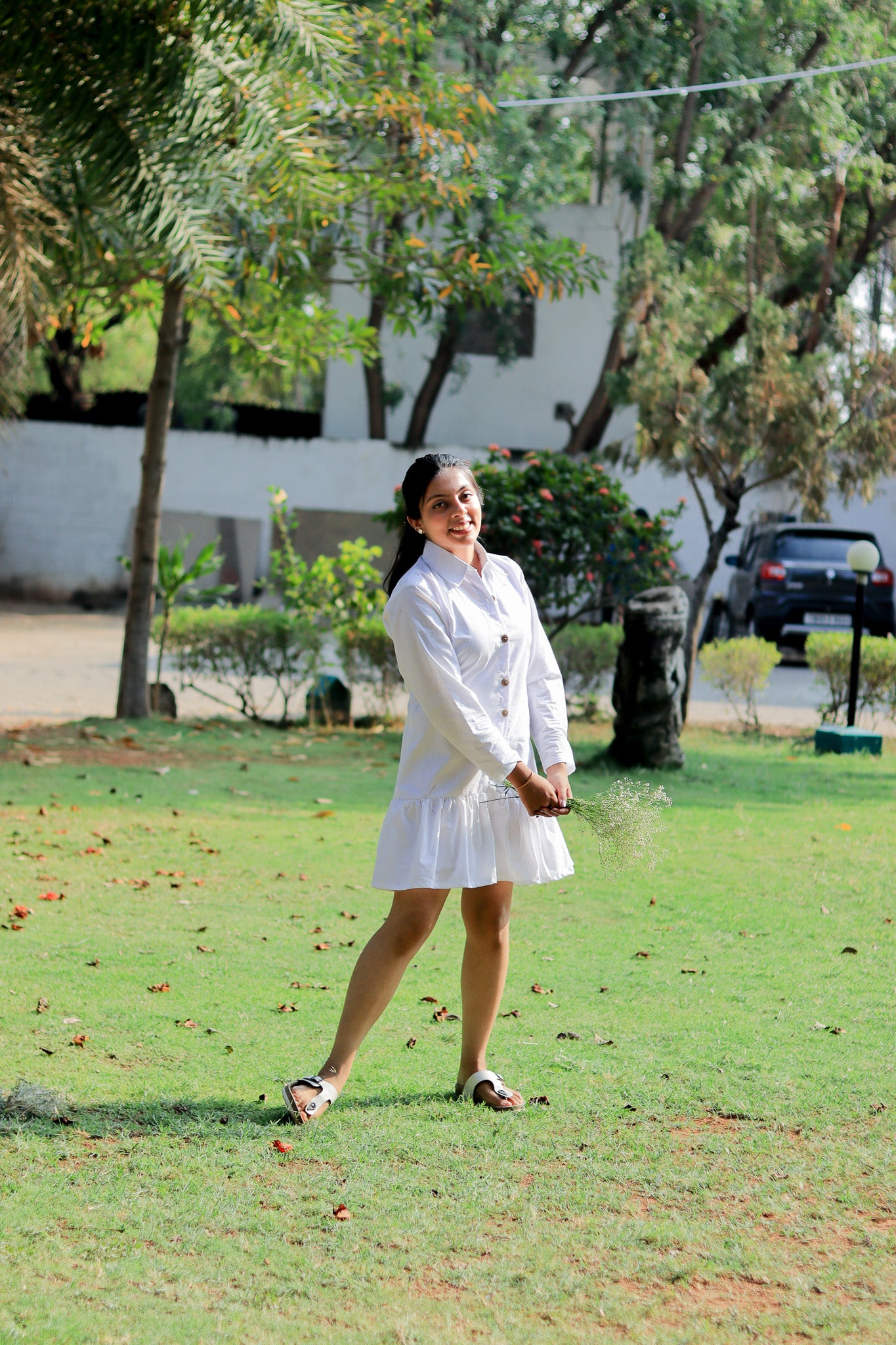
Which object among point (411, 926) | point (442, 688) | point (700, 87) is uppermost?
point (700, 87)

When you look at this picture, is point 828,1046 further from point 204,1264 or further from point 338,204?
point 338,204

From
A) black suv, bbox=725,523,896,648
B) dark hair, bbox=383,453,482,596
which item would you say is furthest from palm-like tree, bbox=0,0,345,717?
black suv, bbox=725,523,896,648

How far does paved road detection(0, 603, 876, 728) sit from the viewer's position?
12.0 meters

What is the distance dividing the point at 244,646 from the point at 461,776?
790 cm

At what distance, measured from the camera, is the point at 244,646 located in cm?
1105

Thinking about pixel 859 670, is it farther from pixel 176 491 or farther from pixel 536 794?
pixel 176 491

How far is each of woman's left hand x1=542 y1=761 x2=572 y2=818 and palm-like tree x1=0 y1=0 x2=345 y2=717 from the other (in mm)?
4765

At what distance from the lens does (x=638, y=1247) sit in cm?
276

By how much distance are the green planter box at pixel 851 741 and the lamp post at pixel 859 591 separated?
8.9 inches

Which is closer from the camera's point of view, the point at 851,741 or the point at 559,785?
the point at 559,785

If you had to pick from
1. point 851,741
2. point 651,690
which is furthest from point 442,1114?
point 851,741

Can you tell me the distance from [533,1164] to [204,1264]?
860mm

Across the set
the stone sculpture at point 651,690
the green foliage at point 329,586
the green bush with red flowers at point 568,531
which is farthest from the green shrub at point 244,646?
the stone sculpture at point 651,690

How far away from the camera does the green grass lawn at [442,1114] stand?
8.36 ft
